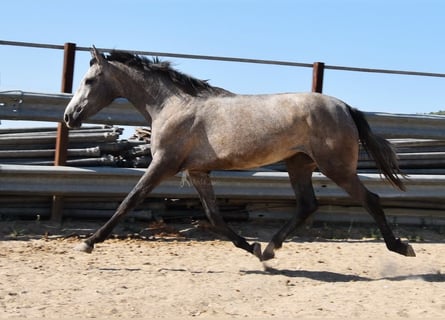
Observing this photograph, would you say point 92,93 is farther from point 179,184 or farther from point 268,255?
point 268,255

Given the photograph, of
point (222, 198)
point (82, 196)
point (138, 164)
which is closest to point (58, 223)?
point (82, 196)

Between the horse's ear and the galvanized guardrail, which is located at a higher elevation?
the horse's ear

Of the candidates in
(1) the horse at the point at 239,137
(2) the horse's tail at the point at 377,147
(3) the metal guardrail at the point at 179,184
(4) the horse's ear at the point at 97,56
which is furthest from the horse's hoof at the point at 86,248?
(2) the horse's tail at the point at 377,147

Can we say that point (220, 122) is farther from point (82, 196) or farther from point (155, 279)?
point (82, 196)

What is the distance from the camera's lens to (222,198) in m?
9.90

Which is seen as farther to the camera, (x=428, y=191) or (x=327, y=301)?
(x=428, y=191)

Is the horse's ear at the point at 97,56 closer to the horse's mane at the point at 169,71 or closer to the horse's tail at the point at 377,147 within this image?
the horse's mane at the point at 169,71

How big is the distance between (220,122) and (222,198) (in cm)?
225

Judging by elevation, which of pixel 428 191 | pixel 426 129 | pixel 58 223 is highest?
pixel 426 129

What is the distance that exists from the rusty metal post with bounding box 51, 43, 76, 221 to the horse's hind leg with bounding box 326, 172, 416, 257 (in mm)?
3622

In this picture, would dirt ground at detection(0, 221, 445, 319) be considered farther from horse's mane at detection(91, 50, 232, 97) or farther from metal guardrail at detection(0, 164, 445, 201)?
horse's mane at detection(91, 50, 232, 97)

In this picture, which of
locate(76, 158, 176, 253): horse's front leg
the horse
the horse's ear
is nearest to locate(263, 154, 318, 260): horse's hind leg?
the horse

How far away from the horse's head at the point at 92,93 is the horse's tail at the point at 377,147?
2.71m

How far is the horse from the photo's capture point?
25.2 feet
